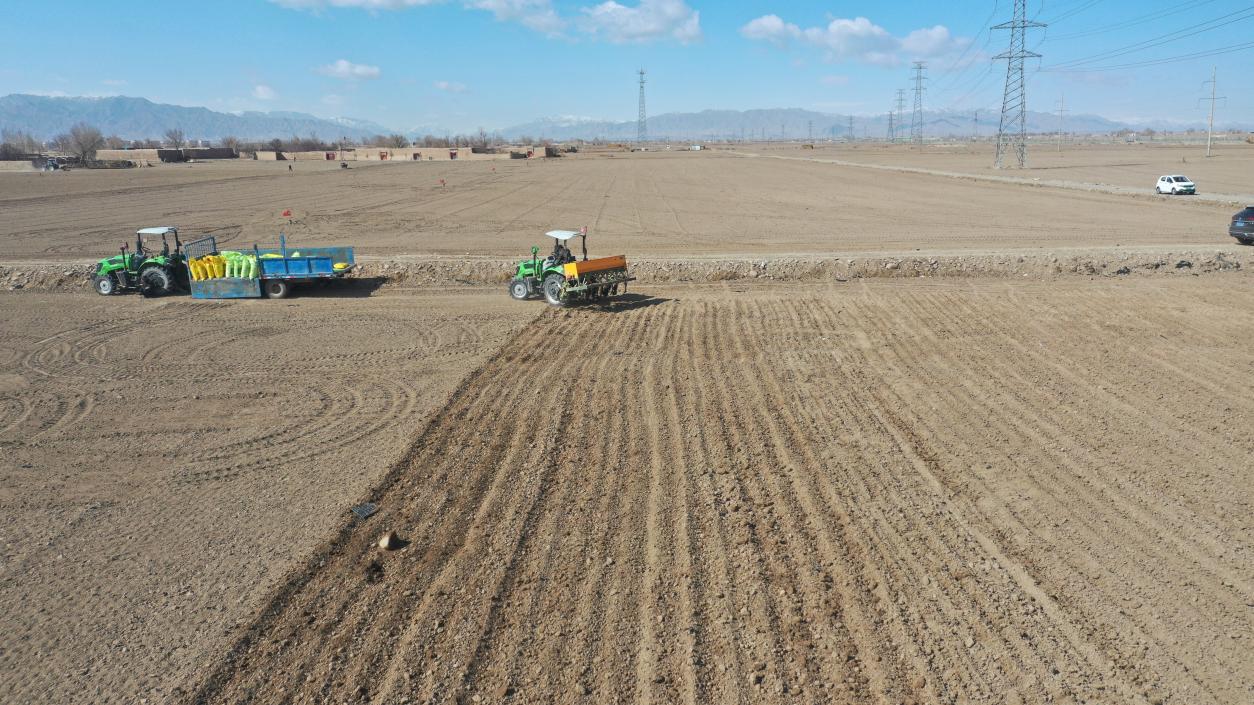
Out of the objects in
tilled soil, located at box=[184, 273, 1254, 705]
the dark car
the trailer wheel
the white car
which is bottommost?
tilled soil, located at box=[184, 273, 1254, 705]

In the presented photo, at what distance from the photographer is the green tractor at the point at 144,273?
2031 centimetres

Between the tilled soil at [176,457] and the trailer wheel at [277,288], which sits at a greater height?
the trailer wheel at [277,288]

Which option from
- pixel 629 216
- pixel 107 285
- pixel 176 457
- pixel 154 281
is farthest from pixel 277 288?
pixel 629 216

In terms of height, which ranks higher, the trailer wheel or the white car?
the white car

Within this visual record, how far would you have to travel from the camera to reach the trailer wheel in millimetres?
19839

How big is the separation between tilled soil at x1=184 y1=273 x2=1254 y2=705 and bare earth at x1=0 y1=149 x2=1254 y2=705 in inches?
1.5

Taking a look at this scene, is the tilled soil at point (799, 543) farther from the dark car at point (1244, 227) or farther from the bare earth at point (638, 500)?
the dark car at point (1244, 227)

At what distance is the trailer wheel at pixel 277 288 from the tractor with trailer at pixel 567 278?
5798 mm

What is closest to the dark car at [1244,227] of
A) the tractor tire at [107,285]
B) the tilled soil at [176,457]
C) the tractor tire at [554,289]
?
the tractor tire at [554,289]

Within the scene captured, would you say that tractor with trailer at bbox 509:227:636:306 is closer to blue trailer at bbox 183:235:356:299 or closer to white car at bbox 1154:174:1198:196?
blue trailer at bbox 183:235:356:299

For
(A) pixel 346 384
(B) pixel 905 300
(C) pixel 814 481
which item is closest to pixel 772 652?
(C) pixel 814 481

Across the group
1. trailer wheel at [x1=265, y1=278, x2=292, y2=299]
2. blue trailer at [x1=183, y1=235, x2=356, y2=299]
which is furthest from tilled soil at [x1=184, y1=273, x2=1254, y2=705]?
trailer wheel at [x1=265, y1=278, x2=292, y2=299]

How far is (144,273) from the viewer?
20.3 m

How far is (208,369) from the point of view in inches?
552
